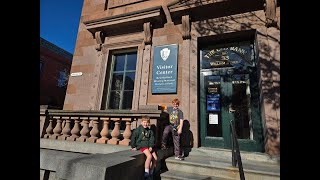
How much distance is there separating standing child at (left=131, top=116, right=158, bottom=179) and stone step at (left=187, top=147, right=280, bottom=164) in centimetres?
185

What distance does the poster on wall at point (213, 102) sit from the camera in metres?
6.27

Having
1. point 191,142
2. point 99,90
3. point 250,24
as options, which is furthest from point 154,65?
point 250,24

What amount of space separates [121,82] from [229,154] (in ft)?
14.6

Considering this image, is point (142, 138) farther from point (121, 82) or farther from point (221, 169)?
point (121, 82)

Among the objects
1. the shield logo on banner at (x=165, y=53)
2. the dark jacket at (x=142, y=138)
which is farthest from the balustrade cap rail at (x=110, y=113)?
A: the shield logo on banner at (x=165, y=53)

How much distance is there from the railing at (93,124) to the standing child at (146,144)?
45 centimetres

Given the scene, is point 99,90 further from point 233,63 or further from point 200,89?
point 233,63

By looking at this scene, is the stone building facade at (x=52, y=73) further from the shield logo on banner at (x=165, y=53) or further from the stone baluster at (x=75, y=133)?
the shield logo on banner at (x=165, y=53)

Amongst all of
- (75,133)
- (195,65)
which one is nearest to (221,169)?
(195,65)

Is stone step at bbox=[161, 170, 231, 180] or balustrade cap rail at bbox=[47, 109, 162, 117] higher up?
balustrade cap rail at bbox=[47, 109, 162, 117]

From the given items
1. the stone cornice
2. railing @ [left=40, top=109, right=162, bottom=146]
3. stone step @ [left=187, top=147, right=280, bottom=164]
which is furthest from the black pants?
the stone cornice

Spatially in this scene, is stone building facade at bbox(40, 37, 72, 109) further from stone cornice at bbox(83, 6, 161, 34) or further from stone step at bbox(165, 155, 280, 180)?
stone step at bbox(165, 155, 280, 180)

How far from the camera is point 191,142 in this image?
19.5 feet

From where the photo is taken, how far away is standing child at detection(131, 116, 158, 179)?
4070mm
